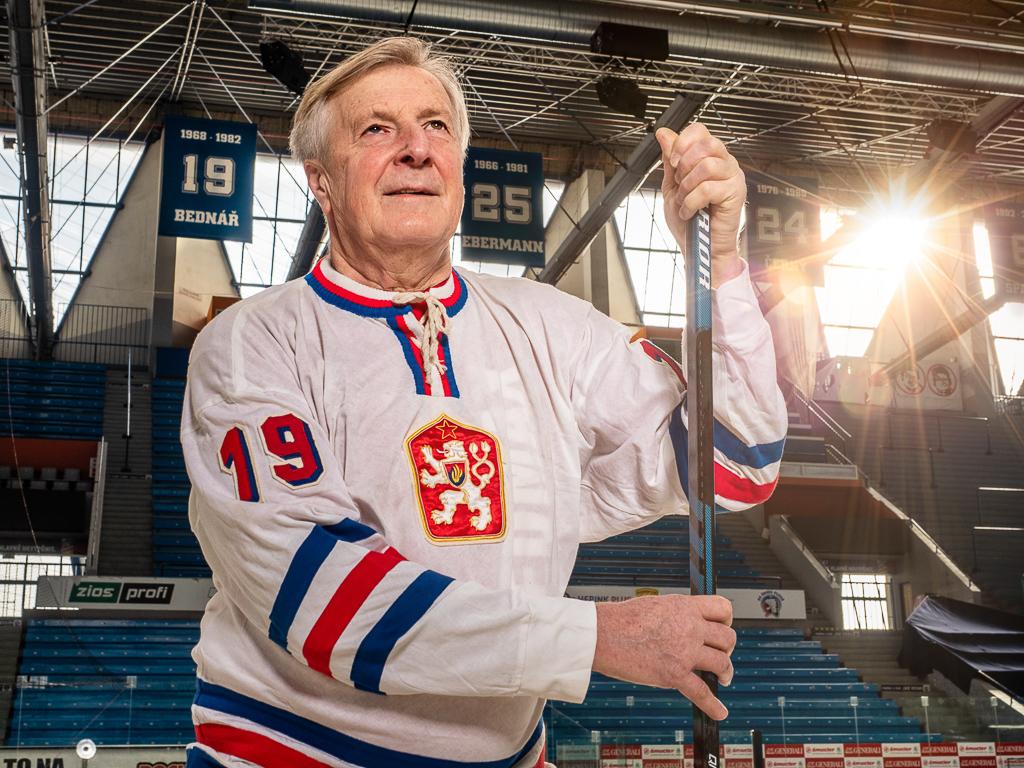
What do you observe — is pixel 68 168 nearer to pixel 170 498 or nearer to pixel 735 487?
pixel 170 498

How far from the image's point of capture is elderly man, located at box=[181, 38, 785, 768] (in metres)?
1.32

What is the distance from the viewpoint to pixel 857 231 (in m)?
15.9

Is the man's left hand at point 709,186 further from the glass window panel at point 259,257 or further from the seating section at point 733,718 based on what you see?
the glass window panel at point 259,257

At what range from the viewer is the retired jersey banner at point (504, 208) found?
12.8 metres

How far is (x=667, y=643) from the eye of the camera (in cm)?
131

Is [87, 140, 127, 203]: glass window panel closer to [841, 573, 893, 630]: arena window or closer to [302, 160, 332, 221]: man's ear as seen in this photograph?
[841, 573, 893, 630]: arena window

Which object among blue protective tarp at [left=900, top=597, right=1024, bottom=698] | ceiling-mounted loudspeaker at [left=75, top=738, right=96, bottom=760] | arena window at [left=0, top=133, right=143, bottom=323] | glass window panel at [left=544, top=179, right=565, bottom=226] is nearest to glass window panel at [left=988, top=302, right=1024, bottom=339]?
glass window panel at [left=544, top=179, right=565, bottom=226]

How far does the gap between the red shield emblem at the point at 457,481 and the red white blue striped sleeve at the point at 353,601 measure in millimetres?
112

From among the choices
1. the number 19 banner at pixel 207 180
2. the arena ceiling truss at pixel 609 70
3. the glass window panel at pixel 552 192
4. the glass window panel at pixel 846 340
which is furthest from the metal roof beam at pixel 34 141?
the glass window panel at pixel 846 340

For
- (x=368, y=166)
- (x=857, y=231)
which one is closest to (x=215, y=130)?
(x=857, y=231)

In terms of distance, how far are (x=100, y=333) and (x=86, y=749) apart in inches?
571

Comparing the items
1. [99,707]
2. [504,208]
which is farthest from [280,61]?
[99,707]

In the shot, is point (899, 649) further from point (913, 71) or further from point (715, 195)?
point (715, 195)

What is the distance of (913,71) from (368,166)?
1191 cm
